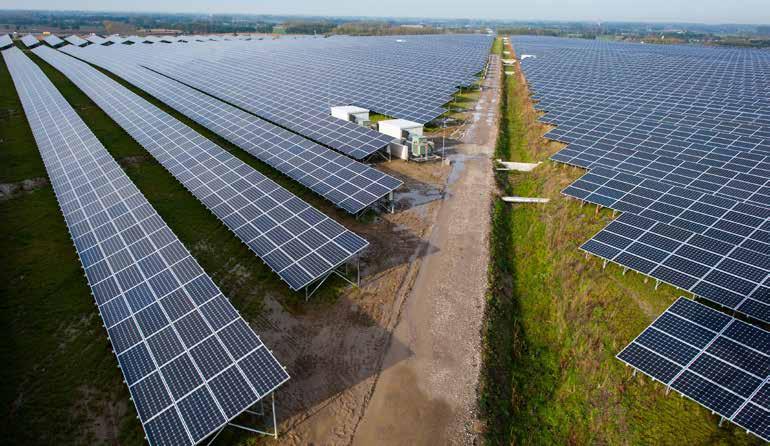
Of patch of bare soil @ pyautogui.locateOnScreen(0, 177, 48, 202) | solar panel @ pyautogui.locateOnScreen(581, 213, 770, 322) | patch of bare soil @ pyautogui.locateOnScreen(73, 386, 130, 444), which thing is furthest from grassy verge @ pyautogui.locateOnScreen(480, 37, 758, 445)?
patch of bare soil @ pyautogui.locateOnScreen(0, 177, 48, 202)

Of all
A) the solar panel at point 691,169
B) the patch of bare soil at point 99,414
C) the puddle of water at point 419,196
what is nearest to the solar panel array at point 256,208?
the patch of bare soil at point 99,414

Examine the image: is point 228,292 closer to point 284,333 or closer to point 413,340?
point 284,333

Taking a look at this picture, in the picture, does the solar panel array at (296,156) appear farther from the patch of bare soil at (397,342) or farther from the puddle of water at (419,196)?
the puddle of water at (419,196)

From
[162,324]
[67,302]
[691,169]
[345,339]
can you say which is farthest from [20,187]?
[691,169]

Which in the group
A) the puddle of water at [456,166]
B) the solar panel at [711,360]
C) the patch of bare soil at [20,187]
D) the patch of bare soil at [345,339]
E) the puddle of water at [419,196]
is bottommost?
the patch of bare soil at [345,339]

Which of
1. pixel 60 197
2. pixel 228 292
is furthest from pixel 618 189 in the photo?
pixel 60 197
